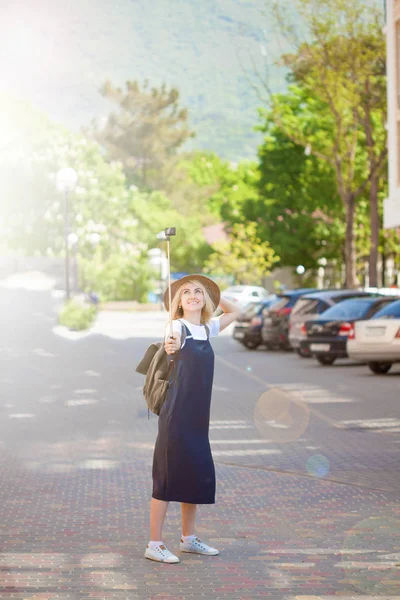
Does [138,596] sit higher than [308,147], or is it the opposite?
[308,147]

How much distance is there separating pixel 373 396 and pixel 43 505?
34.4 ft

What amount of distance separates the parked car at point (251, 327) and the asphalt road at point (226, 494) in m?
12.7

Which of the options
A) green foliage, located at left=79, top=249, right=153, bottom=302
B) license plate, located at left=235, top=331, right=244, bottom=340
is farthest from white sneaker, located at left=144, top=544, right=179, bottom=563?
green foliage, located at left=79, top=249, right=153, bottom=302

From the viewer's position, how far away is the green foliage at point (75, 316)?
4491 centimetres

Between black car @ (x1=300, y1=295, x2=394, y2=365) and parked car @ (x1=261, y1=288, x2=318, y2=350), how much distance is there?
203 inches

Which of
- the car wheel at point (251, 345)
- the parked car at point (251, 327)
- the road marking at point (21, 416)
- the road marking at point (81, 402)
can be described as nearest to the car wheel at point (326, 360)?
the parked car at point (251, 327)

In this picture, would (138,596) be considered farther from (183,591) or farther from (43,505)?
(43,505)

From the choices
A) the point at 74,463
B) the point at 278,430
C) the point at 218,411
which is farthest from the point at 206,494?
the point at 218,411

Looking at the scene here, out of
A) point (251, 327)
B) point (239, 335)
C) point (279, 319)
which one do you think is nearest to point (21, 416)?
point (279, 319)

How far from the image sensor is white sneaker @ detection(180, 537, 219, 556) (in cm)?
755

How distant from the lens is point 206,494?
7375mm

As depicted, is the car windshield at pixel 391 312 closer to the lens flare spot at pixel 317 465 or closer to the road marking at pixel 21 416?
the road marking at pixel 21 416

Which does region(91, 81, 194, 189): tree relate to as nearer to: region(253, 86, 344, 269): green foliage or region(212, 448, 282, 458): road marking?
region(253, 86, 344, 269): green foliage

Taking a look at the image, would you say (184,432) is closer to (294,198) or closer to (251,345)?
(251,345)
